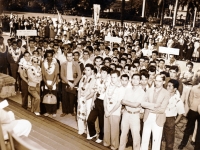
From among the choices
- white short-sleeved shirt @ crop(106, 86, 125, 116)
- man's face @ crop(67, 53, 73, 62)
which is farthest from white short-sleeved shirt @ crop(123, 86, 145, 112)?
man's face @ crop(67, 53, 73, 62)

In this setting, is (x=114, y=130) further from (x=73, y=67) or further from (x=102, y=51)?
(x=102, y=51)

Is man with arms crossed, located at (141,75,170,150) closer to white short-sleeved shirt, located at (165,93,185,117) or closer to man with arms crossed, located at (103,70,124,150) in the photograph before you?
white short-sleeved shirt, located at (165,93,185,117)

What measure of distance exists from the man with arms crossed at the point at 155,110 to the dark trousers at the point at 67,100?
1935mm

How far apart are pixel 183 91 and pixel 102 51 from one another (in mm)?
2777

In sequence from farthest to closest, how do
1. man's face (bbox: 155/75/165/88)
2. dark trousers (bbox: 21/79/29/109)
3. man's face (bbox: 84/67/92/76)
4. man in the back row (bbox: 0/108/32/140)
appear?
dark trousers (bbox: 21/79/29/109), man's face (bbox: 84/67/92/76), man's face (bbox: 155/75/165/88), man in the back row (bbox: 0/108/32/140)

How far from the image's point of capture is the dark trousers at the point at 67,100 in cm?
512

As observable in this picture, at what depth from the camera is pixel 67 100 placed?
5.20 m

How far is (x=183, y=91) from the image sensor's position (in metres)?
4.25

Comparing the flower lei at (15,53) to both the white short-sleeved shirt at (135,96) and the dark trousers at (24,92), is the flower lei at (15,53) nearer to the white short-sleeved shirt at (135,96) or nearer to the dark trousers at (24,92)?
the dark trousers at (24,92)

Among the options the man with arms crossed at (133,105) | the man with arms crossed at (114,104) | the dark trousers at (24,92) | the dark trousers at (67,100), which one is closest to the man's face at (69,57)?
the dark trousers at (67,100)

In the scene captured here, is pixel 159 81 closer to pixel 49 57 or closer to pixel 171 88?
pixel 171 88

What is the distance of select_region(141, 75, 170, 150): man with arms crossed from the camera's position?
3508mm

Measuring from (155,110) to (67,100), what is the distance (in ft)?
7.39

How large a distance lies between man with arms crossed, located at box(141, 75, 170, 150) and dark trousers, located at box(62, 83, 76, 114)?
1.93 metres
